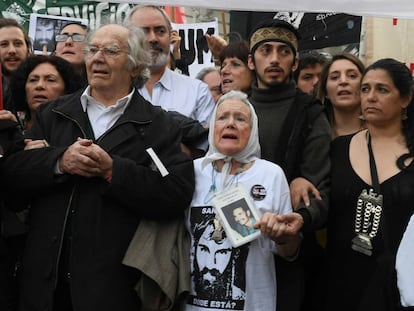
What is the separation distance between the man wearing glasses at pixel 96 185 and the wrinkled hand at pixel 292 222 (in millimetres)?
509

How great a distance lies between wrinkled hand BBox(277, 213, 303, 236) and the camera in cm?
341

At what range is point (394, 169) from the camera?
12.4ft

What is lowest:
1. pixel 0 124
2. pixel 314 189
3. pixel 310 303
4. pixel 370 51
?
pixel 310 303

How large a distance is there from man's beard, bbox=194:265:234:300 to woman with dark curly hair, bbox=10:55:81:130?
64.3 inches

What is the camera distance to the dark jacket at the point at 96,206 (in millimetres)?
3438

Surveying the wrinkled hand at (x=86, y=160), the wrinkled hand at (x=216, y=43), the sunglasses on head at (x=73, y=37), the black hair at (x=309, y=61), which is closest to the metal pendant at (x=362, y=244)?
the wrinkled hand at (x=86, y=160)

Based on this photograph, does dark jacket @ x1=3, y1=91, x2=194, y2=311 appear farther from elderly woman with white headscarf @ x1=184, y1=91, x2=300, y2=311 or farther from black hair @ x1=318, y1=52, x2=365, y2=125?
black hair @ x1=318, y1=52, x2=365, y2=125

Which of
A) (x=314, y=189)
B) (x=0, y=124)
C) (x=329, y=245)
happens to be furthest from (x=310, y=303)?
(x=0, y=124)

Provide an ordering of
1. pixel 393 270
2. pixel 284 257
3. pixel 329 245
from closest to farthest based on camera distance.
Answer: pixel 393 270 < pixel 284 257 < pixel 329 245

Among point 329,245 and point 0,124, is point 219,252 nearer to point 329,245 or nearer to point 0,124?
point 329,245

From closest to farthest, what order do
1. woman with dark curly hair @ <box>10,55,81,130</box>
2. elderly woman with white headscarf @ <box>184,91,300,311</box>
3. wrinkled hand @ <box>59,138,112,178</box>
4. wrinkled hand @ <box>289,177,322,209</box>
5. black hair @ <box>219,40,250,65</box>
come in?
1. wrinkled hand @ <box>59,138,112,178</box>
2. elderly woman with white headscarf @ <box>184,91,300,311</box>
3. wrinkled hand @ <box>289,177,322,209</box>
4. woman with dark curly hair @ <box>10,55,81,130</box>
5. black hair @ <box>219,40,250,65</box>

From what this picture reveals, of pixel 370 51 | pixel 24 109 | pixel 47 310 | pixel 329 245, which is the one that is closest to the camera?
pixel 47 310

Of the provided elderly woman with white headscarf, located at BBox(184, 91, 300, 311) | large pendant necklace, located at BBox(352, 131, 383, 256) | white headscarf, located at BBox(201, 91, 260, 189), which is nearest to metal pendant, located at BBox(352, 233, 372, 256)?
large pendant necklace, located at BBox(352, 131, 383, 256)

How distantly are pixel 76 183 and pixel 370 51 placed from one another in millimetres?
5820
